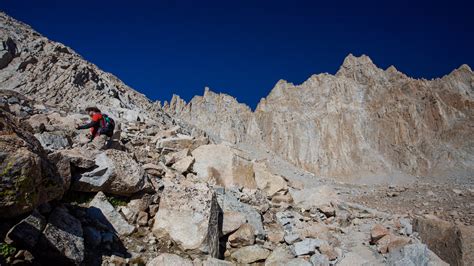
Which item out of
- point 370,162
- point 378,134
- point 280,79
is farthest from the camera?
point 280,79

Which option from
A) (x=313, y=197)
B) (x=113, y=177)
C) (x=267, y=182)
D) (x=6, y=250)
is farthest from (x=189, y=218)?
(x=313, y=197)

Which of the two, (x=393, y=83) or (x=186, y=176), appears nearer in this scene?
(x=186, y=176)

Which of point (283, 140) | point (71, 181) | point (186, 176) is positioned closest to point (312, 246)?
point (186, 176)

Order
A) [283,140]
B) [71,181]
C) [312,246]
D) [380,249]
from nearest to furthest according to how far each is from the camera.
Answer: [71,181]
[312,246]
[380,249]
[283,140]

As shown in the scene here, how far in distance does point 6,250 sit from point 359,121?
419 ft

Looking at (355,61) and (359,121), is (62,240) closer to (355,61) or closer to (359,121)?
(359,121)

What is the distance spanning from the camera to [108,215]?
7.71m

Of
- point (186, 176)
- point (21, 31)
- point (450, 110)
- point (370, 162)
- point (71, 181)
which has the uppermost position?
point (450, 110)

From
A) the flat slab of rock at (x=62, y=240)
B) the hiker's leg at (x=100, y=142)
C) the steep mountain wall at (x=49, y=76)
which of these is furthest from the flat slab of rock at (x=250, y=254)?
the steep mountain wall at (x=49, y=76)

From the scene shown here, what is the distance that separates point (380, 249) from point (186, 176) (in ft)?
24.2

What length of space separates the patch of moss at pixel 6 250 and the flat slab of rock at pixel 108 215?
246cm

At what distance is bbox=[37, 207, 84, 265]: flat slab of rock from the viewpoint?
5.45 metres

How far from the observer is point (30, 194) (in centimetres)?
504

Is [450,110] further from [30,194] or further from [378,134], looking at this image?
[30,194]
